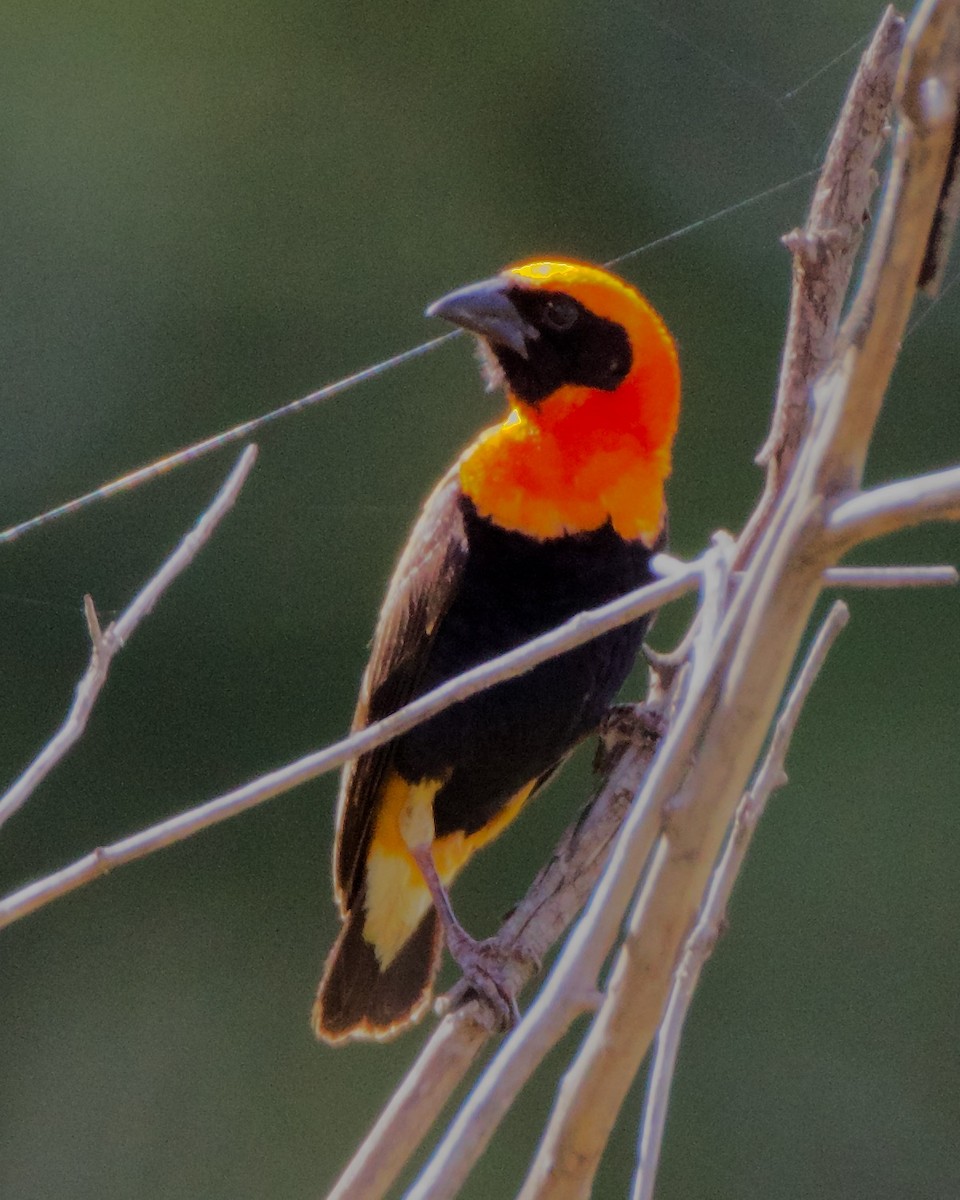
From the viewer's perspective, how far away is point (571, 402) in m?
2.63

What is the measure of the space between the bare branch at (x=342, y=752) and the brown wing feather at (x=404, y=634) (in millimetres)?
1536

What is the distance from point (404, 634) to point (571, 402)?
44 centimetres

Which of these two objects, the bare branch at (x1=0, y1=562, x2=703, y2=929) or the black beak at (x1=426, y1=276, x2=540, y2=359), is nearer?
the bare branch at (x1=0, y1=562, x2=703, y2=929)

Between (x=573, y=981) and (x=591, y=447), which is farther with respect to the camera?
(x=591, y=447)

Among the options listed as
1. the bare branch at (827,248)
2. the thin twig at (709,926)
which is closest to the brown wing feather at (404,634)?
the bare branch at (827,248)

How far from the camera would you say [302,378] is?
225 inches

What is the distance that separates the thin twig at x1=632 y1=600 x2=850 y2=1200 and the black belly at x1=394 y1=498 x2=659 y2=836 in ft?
3.61

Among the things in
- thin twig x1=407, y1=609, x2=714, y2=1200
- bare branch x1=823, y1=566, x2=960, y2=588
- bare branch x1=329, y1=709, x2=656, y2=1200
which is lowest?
bare branch x1=329, y1=709, x2=656, y2=1200

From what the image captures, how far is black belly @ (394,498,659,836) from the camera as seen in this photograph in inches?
99.8

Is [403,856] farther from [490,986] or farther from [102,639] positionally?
[102,639]

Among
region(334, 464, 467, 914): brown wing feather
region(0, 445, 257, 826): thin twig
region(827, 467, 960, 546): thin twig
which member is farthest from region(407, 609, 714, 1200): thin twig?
region(334, 464, 467, 914): brown wing feather

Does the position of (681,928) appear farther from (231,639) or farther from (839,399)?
(231,639)

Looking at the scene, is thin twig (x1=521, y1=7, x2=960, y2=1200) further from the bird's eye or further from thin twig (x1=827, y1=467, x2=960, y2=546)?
the bird's eye

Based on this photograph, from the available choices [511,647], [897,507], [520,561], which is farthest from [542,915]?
[897,507]
